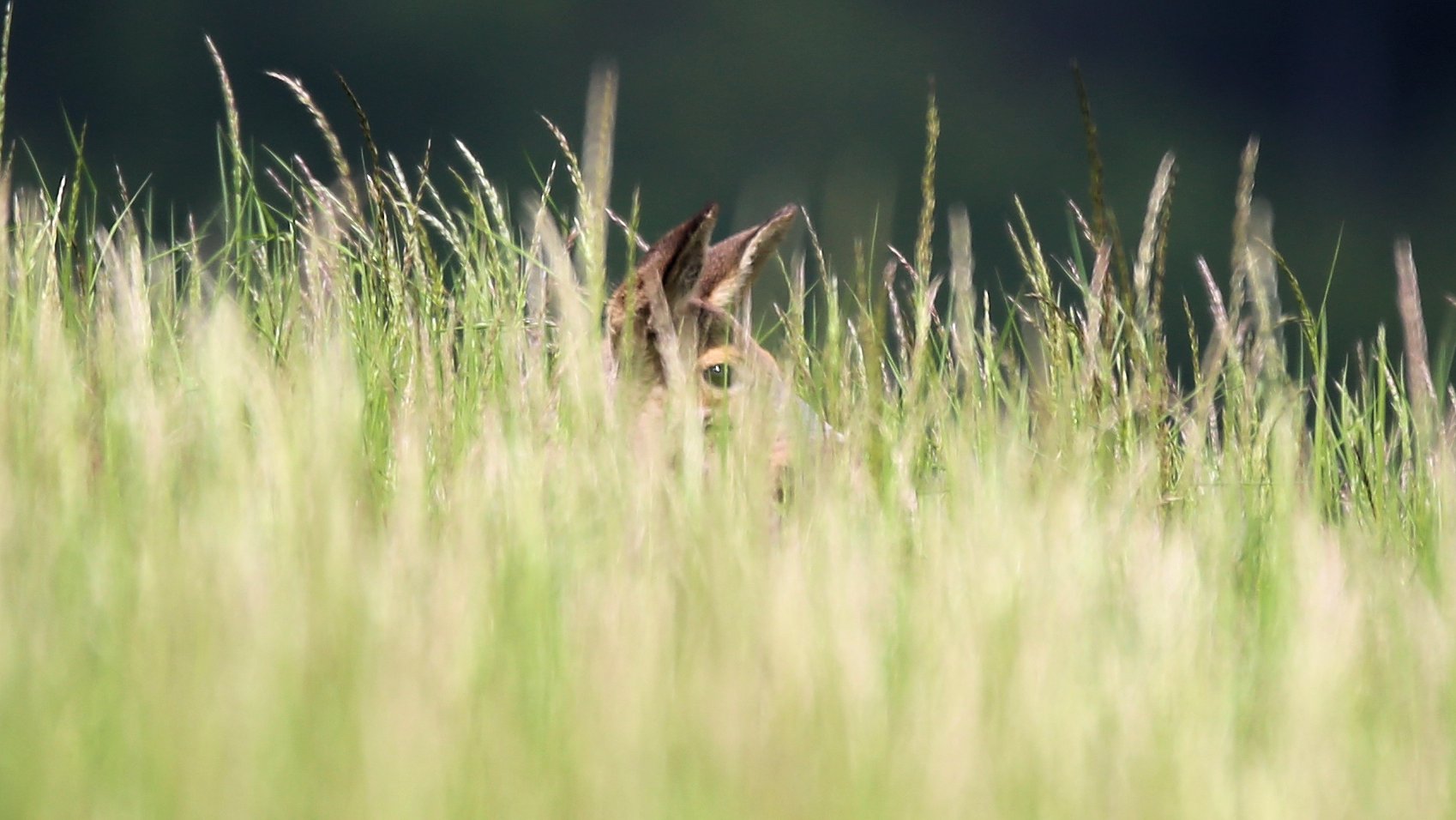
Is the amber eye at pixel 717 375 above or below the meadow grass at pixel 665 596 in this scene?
above

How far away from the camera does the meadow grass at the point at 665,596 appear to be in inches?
43.8

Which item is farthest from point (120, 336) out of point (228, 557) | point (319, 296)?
point (228, 557)

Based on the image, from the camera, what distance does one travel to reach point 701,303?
2084 millimetres

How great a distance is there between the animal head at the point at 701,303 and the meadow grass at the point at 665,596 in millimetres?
95

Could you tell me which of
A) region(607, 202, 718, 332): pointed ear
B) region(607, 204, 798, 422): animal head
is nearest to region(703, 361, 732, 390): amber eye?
region(607, 204, 798, 422): animal head

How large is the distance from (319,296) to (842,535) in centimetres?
98

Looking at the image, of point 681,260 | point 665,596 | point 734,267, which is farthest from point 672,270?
point 665,596

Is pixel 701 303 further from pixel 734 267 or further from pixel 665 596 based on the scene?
pixel 665 596

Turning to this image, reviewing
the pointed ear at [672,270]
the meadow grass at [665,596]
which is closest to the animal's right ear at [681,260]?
the pointed ear at [672,270]

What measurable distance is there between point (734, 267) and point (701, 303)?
0.09m

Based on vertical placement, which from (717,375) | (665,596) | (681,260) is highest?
(681,260)

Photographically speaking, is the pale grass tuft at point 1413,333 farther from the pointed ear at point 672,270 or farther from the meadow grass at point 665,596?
the pointed ear at point 672,270

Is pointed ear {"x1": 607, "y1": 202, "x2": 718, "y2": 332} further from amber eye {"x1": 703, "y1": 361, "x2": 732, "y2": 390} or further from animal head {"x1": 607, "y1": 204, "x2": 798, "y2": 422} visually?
amber eye {"x1": 703, "y1": 361, "x2": 732, "y2": 390}

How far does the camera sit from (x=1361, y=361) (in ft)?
8.12
